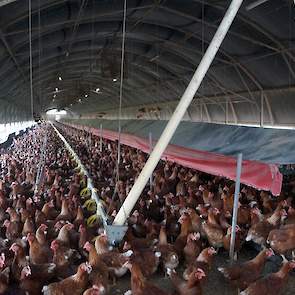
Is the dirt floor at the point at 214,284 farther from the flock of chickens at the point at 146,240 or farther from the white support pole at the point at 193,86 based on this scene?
the white support pole at the point at 193,86

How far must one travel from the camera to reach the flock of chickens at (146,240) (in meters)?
4.19

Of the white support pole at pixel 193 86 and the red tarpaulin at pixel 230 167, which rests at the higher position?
the white support pole at pixel 193 86

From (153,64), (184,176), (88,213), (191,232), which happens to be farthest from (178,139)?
(153,64)

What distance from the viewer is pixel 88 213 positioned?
716 cm

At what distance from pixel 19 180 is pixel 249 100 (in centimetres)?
1074

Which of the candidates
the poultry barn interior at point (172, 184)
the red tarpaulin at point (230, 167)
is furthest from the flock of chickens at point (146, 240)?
the red tarpaulin at point (230, 167)

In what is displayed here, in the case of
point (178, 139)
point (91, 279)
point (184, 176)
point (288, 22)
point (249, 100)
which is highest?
point (288, 22)

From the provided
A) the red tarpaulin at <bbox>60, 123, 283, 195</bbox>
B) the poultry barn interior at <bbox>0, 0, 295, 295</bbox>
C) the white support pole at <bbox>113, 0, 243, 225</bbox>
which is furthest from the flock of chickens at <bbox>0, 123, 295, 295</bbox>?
the white support pole at <bbox>113, 0, 243, 225</bbox>

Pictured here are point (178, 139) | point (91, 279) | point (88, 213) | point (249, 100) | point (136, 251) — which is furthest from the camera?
point (249, 100)

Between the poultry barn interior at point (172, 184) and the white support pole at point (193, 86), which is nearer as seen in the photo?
the poultry barn interior at point (172, 184)

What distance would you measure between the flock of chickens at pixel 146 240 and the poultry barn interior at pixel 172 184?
0.06 feet

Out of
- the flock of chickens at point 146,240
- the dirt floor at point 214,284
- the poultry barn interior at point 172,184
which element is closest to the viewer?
the flock of chickens at point 146,240

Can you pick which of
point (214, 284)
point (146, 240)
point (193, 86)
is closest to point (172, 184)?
point (146, 240)

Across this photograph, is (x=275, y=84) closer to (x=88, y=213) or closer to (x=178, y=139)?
(x=178, y=139)
